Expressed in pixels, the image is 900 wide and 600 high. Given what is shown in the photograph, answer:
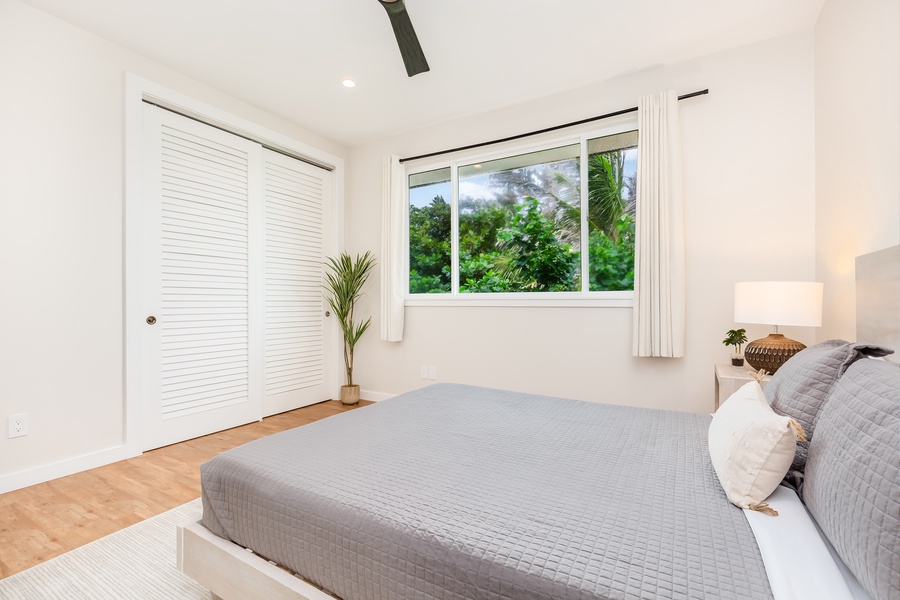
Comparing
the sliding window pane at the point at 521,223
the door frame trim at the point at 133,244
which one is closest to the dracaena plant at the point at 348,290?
the sliding window pane at the point at 521,223

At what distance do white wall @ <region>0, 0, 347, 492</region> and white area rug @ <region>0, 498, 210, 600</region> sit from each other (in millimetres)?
1052

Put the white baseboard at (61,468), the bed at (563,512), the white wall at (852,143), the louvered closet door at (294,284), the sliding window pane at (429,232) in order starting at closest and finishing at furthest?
the bed at (563,512), the white wall at (852,143), the white baseboard at (61,468), the louvered closet door at (294,284), the sliding window pane at (429,232)

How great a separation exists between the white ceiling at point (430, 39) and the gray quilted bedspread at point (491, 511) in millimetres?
2285

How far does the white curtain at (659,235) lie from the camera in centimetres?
278

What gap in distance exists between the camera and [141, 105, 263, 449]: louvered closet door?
289cm

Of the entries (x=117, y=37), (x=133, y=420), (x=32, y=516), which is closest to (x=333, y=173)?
(x=117, y=37)

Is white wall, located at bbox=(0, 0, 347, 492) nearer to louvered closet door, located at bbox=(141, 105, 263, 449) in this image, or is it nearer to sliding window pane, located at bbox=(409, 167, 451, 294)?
louvered closet door, located at bbox=(141, 105, 263, 449)

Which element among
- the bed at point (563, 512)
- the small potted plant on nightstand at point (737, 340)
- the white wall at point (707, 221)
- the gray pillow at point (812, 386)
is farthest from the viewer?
the white wall at point (707, 221)

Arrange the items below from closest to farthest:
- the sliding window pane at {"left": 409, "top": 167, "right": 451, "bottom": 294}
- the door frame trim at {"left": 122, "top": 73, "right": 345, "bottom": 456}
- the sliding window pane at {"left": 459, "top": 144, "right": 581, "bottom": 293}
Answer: the door frame trim at {"left": 122, "top": 73, "right": 345, "bottom": 456} → the sliding window pane at {"left": 459, "top": 144, "right": 581, "bottom": 293} → the sliding window pane at {"left": 409, "top": 167, "right": 451, "bottom": 294}

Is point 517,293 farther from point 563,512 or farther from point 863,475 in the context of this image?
point 863,475

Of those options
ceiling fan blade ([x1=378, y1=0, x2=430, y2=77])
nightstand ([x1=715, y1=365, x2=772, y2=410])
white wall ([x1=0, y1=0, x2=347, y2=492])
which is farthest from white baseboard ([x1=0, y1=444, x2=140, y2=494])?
nightstand ([x1=715, y1=365, x2=772, y2=410])

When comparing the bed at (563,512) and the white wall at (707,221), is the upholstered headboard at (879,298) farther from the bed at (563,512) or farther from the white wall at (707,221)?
the white wall at (707,221)

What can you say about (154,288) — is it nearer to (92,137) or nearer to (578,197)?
(92,137)

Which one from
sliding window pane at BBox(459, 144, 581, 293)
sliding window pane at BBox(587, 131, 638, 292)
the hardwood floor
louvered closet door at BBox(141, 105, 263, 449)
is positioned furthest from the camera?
sliding window pane at BBox(459, 144, 581, 293)
